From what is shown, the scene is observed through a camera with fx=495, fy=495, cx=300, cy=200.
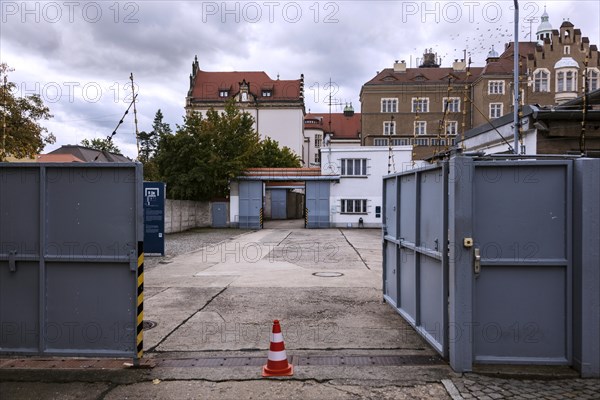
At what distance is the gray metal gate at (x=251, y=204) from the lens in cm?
4028

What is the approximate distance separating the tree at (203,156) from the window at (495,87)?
4171cm

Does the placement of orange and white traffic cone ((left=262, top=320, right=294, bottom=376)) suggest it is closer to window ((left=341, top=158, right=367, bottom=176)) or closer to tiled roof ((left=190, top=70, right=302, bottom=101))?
window ((left=341, top=158, right=367, bottom=176))

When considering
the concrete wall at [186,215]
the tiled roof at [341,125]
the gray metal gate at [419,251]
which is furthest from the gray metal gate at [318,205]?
the tiled roof at [341,125]

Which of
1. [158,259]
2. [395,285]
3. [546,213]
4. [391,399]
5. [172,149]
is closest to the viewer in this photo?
[391,399]

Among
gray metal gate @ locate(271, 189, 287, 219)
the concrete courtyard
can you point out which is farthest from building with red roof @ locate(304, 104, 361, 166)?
the concrete courtyard

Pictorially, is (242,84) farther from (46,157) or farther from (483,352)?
(483,352)

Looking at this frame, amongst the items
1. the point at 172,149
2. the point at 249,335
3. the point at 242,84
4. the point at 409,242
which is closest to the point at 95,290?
the point at 249,335

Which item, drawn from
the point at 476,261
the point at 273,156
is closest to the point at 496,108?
the point at 273,156

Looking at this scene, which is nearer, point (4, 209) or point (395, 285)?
point (4, 209)

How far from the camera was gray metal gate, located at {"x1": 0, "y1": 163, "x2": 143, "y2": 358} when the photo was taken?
5902 millimetres

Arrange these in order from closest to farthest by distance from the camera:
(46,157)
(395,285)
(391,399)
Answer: (391,399) < (395,285) < (46,157)

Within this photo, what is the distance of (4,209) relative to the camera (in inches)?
237

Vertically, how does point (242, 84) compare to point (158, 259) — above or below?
above

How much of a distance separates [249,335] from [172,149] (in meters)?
34.7
